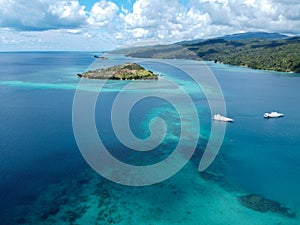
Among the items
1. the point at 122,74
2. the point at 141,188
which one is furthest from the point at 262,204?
the point at 122,74

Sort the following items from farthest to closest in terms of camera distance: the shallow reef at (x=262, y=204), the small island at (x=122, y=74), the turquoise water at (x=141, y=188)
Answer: the small island at (x=122, y=74) < the shallow reef at (x=262, y=204) < the turquoise water at (x=141, y=188)

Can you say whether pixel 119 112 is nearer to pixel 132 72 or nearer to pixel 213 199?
pixel 213 199

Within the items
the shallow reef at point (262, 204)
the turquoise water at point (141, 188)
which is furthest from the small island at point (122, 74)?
the shallow reef at point (262, 204)

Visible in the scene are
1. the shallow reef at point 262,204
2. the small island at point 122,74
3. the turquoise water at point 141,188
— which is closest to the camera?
the turquoise water at point 141,188

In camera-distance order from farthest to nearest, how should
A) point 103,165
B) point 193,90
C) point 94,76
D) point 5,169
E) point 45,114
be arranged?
point 94,76, point 193,90, point 45,114, point 103,165, point 5,169

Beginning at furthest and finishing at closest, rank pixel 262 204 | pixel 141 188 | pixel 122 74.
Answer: pixel 122 74, pixel 141 188, pixel 262 204

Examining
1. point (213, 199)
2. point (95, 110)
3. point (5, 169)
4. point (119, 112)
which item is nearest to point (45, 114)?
point (95, 110)

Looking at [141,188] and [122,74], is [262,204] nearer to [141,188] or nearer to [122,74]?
[141,188]

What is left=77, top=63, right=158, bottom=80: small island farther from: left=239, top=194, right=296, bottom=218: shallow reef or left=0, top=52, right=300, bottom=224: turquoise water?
left=239, top=194, right=296, bottom=218: shallow reef

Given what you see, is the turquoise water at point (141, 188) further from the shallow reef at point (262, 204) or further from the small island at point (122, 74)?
the small island at point (122, 74)

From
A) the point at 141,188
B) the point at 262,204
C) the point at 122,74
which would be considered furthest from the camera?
the point at 122,74

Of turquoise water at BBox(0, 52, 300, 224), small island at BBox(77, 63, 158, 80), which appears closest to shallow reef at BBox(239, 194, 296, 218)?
turquoise water at BBox(0, 52, 300, 224)
